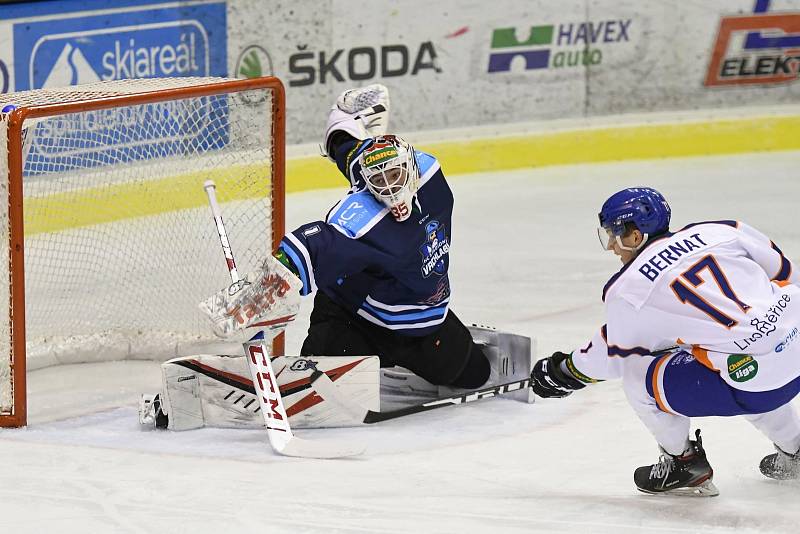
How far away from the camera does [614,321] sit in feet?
9.96

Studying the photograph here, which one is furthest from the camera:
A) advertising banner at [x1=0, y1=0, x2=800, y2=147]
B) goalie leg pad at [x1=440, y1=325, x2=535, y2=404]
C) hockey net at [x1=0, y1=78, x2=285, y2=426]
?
advertising banner at [x1=0, y1=0, x2=800, y2=147]

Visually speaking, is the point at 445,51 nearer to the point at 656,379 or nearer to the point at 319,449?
the point at 319,449

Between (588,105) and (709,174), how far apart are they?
752 millimetres

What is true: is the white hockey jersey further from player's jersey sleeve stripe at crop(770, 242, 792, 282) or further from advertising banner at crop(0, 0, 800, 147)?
advertising banner at crop(0, 0, 800, 147)

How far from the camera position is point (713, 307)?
295cm

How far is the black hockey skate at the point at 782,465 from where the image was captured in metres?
3.31

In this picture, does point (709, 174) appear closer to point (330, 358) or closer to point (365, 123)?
point (365, 123)

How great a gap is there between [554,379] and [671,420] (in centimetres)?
29

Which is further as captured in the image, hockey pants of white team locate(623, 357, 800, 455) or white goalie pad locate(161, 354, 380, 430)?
white goalie pad locate(161, 354, 380, 430)

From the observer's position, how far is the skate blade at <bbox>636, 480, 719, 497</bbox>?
323 centimetres

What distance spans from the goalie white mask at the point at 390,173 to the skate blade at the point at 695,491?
3.06 ft

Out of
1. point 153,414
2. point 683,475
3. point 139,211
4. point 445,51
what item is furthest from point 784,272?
point 445,51

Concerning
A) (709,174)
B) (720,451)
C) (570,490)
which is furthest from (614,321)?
(709,174)

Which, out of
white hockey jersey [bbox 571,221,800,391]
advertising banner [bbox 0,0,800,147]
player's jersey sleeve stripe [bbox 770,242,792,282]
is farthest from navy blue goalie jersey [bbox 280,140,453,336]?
advertising banner [bbox 0,0,800,147]
